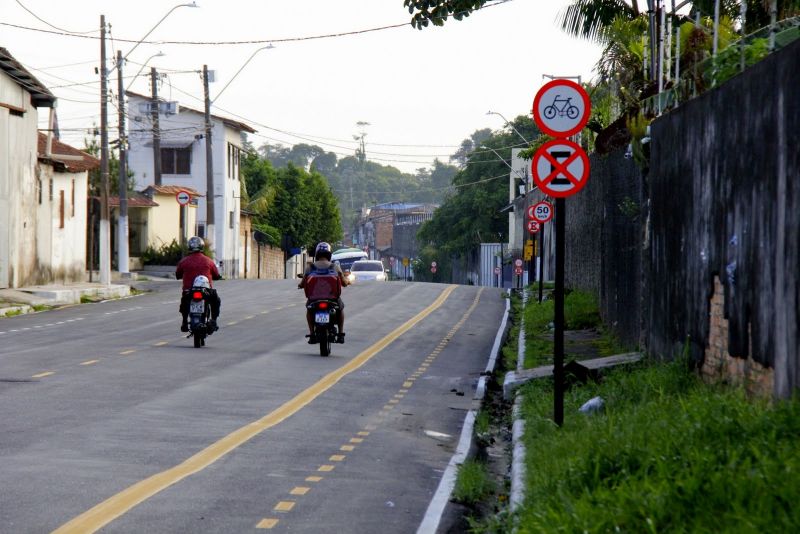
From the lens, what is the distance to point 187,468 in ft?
30.1

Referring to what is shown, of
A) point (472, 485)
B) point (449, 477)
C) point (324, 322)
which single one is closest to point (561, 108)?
point (449, 477)

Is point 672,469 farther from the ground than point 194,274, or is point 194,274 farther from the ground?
point 194,274

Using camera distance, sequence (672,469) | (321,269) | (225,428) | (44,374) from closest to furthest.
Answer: (672,469), (225,428), (44,374), (321,269)

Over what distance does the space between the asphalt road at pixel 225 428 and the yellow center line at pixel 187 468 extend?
0.02 m

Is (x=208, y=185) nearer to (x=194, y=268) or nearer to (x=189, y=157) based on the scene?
(x=189, y=157)

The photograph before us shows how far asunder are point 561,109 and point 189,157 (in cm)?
6250

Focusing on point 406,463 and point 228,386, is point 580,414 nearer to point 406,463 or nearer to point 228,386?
point 406,463

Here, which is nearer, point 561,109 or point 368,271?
point 561,109

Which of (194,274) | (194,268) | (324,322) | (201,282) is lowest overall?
(324,322)

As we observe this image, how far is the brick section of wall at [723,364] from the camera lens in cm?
974

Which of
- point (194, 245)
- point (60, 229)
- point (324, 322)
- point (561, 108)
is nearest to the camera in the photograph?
point (561, 108)

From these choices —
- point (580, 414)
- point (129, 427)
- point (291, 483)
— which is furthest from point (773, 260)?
point (129, 427)

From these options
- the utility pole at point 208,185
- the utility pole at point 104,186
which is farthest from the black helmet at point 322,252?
the utility pole at point 208,185

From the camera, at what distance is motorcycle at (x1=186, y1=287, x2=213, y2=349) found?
65.2 feet
